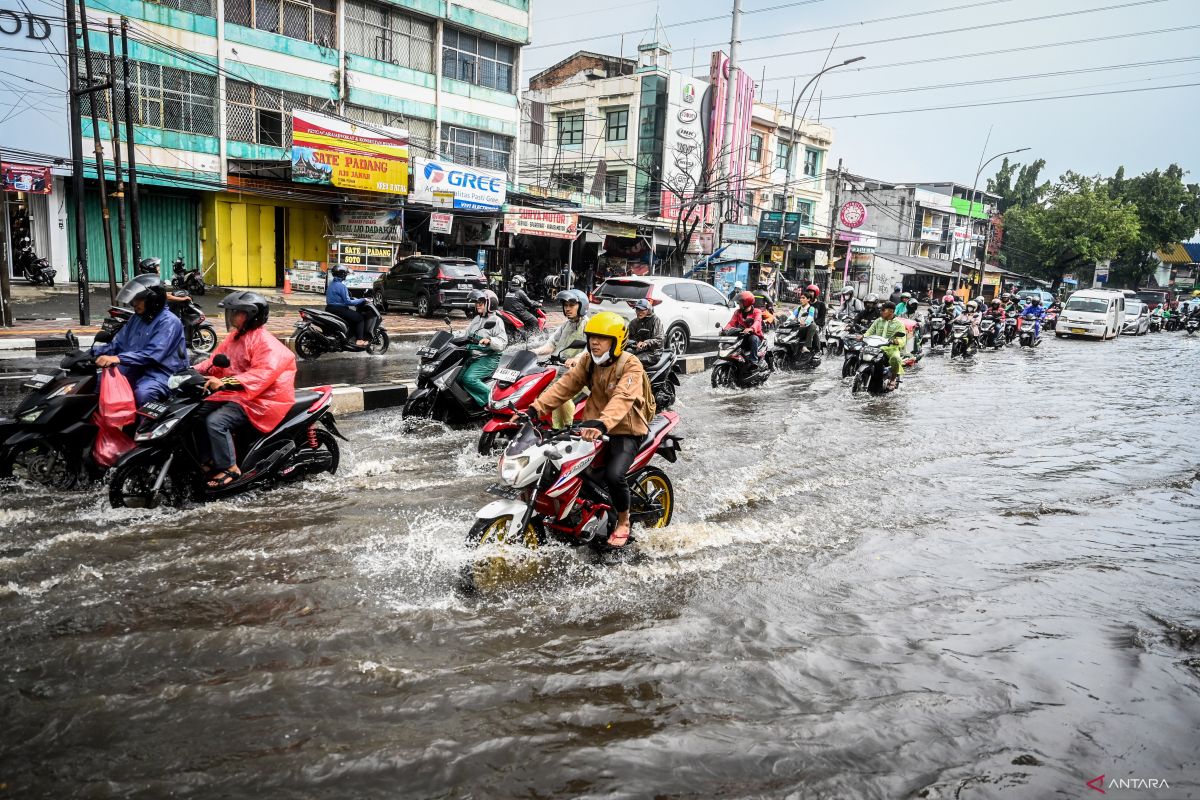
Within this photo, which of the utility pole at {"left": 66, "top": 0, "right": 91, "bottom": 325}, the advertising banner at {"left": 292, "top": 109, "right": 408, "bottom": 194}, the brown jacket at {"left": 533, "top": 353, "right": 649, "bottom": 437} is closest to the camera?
the brown jacket at {"left": 533, "top": 353, "right": 649, "bottom": 437}

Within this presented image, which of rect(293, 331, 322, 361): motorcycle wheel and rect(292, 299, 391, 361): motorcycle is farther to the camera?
rect(293, 331, 322, 361): motorcycle wheel

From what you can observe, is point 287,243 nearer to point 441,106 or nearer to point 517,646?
point 441,106

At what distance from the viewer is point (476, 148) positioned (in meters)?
29.8

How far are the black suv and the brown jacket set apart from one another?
49.9 feet

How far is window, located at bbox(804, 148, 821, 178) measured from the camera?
43156mm

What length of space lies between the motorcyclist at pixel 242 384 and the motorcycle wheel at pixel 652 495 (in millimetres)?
2720

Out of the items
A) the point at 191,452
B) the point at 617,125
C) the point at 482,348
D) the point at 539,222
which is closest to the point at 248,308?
the point at 191,452

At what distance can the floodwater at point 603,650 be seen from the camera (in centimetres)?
301

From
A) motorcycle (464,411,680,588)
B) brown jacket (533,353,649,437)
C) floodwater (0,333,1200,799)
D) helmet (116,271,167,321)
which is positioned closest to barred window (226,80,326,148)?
helmet (116,271,167,321)

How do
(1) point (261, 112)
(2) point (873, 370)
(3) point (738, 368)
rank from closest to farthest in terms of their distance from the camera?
1. (2) point (873, 370)
2. (3) point (738, 368)
3. (1) point (261, 112)

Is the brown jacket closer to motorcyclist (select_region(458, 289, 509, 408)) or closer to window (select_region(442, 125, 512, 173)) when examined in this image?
motorcyclist (select_region(458, 289, 509, 408))

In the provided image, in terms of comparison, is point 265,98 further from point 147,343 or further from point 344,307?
point 147,343

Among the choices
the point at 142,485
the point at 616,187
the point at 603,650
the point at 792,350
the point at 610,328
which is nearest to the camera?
the point at 603,650

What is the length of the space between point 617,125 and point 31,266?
79.5 feet
